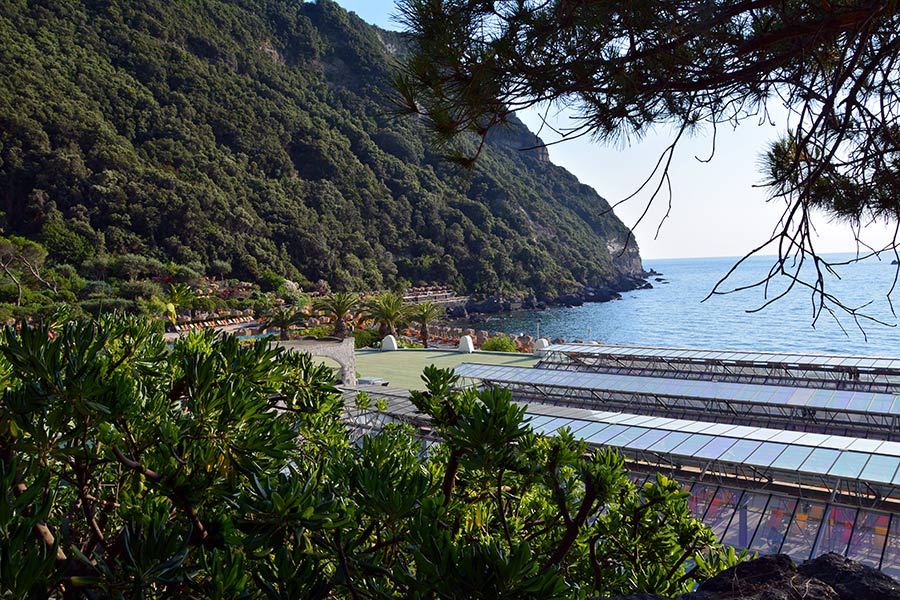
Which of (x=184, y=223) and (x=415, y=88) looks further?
(x=184, y=223)

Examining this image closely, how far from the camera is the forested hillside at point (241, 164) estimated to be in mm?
49281

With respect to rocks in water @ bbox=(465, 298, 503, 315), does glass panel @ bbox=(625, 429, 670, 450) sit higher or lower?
higher

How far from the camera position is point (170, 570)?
122cm

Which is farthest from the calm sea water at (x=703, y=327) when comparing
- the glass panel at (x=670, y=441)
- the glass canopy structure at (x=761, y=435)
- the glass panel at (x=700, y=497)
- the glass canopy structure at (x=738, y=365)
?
the glass panel at (x=700, y=497)

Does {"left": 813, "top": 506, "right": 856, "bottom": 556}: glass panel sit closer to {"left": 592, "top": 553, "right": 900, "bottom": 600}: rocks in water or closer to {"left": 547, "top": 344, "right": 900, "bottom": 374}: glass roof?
{"left": 592, "top": 553, "right": 900, "bottom": 600}: rocks in water

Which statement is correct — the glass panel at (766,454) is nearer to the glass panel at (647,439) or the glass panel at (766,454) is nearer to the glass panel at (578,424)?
the glass panel at (647,439)

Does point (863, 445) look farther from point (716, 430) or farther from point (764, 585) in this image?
point (764, 585)

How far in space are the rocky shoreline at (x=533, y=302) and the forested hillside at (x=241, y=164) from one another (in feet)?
6.81

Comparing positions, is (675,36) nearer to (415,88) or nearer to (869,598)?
(415,88)

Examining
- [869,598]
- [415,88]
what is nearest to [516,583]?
[869,598]

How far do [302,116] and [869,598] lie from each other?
8496 cm

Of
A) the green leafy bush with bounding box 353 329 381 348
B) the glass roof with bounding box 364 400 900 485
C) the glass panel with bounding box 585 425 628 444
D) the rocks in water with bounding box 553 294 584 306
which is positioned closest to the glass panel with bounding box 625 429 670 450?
the glass roof with bounding box 364 400 900 485

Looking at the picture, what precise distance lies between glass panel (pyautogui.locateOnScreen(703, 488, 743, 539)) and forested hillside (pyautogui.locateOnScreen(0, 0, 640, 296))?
3325cm

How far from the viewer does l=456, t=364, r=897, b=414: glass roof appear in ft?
34.0
